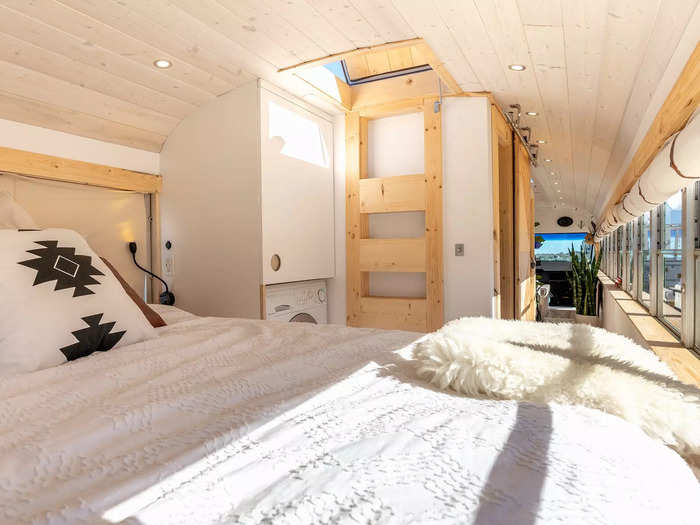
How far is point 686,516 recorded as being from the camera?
493 mm

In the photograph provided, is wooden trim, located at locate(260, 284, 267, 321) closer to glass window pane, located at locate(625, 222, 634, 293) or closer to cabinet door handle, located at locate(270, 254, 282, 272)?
cabinet door handle, located at locate(270, 254, 282, 272)

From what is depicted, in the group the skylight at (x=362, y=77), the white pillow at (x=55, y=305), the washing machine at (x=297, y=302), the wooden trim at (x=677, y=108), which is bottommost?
the washing machine at (x=297, y=302)

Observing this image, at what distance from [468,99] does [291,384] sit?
267cm

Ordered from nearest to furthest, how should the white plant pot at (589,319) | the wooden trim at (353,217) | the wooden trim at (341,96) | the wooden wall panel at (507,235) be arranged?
the wooden trim at (341,96)
the wooden trim at (353,217)
the wooden wall panel at (507,235)
the white plant pot at (589,319)

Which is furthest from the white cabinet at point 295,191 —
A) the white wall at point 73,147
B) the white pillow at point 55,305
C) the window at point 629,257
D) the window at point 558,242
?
the window at point 558,242

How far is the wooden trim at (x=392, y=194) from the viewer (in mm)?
3195

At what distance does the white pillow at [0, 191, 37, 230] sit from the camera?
6.71 feet

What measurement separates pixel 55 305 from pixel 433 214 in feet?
7.86

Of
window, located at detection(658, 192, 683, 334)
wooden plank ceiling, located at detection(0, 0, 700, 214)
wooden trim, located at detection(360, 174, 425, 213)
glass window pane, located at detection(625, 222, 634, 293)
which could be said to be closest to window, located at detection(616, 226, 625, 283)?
glass window pane, located at detection(625, 222, 634, 293)

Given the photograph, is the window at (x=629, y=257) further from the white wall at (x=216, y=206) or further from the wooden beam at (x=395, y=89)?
the white wall at (x=216, y=206)

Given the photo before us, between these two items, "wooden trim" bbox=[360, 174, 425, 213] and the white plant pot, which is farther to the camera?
the white plant pot

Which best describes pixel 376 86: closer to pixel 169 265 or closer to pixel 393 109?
pixel 393 109

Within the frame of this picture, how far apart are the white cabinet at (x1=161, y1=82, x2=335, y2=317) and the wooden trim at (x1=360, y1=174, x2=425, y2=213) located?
52 centimetres

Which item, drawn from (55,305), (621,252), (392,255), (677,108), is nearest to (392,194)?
(392,255)
